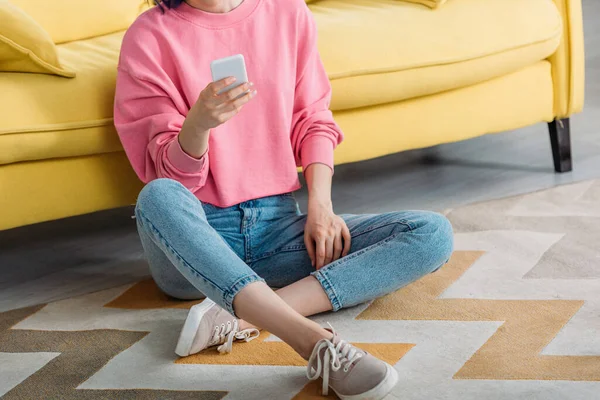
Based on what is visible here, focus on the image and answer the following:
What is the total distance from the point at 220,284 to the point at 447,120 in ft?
3.05

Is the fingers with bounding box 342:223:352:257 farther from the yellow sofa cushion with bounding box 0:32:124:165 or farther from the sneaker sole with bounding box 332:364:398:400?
the yellow sofa cushion with bounding box 0:32:124:165

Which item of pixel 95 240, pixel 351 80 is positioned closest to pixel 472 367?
pixel 351 80

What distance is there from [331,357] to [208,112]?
393 mm

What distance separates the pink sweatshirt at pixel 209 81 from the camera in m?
1.44

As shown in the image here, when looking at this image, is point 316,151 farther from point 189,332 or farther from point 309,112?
point 189,332

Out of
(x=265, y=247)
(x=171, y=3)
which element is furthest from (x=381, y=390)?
(x=171, y=3)

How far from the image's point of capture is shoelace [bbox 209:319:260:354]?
51.5 inches

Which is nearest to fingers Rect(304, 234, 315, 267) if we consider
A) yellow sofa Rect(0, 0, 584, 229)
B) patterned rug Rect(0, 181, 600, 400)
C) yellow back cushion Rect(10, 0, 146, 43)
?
patterned rug Rect(0, 181, 600, 400)

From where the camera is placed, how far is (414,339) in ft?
4.30

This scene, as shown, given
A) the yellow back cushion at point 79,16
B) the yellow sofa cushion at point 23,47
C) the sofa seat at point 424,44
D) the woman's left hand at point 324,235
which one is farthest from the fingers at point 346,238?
the yellow back cushion at point 79,16

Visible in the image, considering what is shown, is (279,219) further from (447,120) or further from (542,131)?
(542,131)

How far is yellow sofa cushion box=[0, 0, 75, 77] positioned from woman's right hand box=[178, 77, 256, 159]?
1.22 ft

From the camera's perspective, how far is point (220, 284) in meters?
1.23

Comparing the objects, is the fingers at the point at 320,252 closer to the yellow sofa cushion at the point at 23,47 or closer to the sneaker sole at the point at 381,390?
the sneaker sole at the point at 381,390
